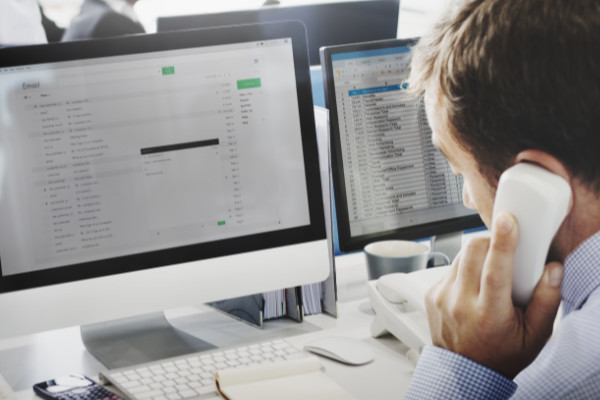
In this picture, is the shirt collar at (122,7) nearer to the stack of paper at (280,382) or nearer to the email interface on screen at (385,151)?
the email interface on screen at (385,151)

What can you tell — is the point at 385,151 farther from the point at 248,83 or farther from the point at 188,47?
the point at 188,47

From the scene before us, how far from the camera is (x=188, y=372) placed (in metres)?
0.99

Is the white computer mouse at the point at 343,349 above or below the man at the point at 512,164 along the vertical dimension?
below

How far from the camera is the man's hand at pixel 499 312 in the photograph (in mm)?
798

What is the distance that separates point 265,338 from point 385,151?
1.43 feet

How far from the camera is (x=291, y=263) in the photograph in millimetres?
1141

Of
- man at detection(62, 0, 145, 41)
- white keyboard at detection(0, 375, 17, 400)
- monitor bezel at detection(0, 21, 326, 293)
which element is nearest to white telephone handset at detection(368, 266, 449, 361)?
monitor bezel at detection(0, 21, 326, 293)

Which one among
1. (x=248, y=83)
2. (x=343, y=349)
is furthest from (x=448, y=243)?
(x=248, y=83)

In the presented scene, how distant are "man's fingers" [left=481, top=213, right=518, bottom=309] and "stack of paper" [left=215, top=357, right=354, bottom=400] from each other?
0.25 m

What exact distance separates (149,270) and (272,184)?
240 mm

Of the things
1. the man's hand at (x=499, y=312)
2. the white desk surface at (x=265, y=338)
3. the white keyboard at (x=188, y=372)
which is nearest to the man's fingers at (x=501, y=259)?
the man's hand at (x=499, y=312)

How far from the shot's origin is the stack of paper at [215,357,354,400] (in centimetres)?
92

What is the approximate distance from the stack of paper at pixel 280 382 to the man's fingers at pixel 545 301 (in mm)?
261

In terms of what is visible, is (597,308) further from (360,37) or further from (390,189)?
(360,37)
